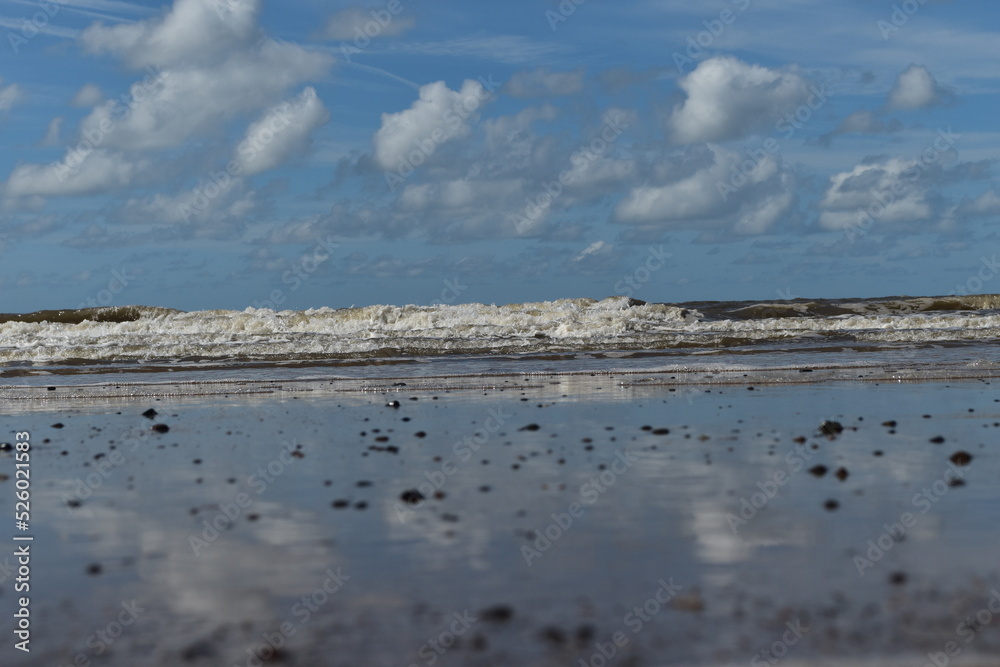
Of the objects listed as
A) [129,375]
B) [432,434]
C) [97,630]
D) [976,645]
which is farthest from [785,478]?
[129,375]

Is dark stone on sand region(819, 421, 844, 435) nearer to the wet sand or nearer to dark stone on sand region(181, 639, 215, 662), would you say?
the wet sand

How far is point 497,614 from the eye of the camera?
15.2 ft

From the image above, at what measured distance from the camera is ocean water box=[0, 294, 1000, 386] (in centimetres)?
2272

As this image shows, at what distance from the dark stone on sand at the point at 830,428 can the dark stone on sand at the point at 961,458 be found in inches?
66.7

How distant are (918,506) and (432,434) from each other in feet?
19.0

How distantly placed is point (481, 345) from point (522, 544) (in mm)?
26793

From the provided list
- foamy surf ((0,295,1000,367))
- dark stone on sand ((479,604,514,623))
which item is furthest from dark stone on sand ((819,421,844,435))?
foamy surf ((0,295,1000,367))

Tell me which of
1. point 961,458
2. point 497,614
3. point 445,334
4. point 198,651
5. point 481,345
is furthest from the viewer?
point 445,334

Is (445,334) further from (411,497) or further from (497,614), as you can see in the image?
(497,614)

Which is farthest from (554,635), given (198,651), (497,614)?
(198,651)

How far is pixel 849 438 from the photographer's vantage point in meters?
10.0

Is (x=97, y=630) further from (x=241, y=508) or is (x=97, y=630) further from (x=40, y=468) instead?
(x=40, y=468)

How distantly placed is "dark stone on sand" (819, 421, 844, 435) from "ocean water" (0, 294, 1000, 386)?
7.48 meters

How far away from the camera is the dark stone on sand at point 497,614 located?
14.9 ft
